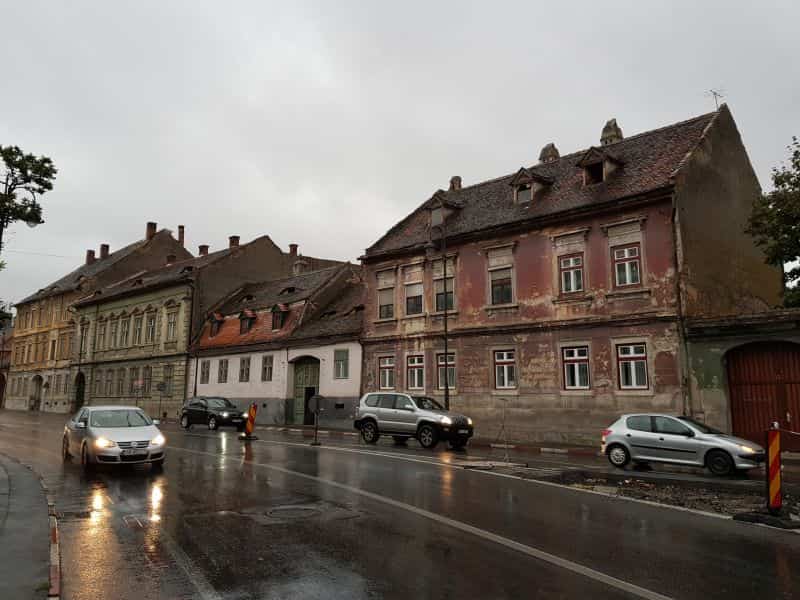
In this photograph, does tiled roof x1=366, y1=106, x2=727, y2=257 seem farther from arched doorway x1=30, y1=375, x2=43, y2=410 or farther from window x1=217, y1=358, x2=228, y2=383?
arched doorway x1=30, y1=375, x2=43, y2=410

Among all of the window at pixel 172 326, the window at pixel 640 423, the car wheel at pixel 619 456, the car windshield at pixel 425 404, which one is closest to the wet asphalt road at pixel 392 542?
the car wheel at pixel 619 456

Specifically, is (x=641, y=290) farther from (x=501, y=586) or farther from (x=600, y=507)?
(x=501, y=586)

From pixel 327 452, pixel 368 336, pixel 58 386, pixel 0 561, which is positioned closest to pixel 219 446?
pixel 327 452

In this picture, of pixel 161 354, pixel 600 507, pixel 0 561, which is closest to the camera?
pixel 0 561

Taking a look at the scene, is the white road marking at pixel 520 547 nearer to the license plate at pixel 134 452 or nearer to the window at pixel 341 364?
the license plate at pixel 134 452

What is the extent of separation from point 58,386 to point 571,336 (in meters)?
50.2

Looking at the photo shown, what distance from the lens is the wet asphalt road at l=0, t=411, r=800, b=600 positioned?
211 inches

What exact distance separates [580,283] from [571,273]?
55 centimetres

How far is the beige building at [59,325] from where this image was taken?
52875 millimetres

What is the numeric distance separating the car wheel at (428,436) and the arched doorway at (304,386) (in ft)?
44.7

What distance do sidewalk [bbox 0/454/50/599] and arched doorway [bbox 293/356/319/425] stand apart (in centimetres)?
2081

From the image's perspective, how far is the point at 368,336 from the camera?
29312 millimetres

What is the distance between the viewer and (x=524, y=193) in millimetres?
25641

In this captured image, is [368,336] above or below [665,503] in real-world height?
above
